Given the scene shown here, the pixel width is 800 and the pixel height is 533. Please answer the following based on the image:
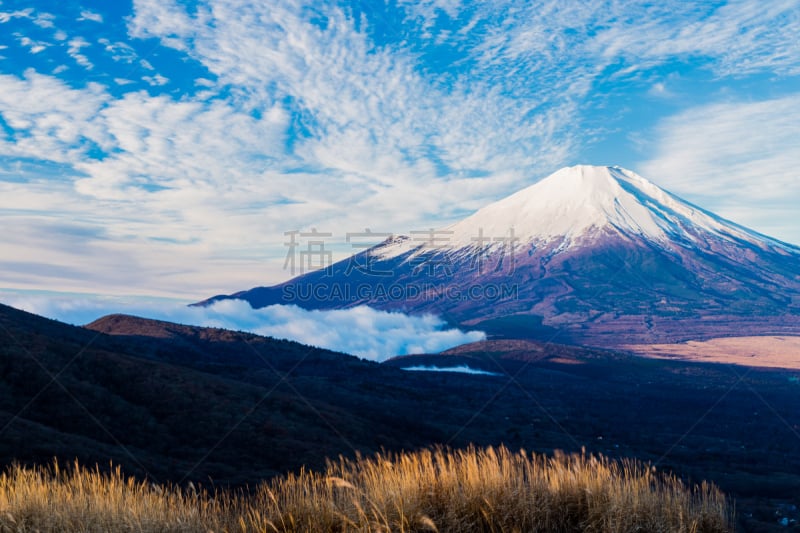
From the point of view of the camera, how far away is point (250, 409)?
3045 cm

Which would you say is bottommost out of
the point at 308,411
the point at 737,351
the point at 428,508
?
the point at 737,351

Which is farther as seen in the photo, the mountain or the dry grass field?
the dry grass field

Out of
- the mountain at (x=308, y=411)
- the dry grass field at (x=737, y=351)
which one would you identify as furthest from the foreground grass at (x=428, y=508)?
the dry grass field at (x=737, y=351)

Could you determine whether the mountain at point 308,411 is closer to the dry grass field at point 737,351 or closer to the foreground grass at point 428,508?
the foreground grass at point 428,508

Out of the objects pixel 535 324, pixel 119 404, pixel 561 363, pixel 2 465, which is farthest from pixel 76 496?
pixel 535 324

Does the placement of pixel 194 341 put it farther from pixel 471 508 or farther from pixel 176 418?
pixel 471 508

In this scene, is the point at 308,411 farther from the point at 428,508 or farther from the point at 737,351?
the point at 737,351

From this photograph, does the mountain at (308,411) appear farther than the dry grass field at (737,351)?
No

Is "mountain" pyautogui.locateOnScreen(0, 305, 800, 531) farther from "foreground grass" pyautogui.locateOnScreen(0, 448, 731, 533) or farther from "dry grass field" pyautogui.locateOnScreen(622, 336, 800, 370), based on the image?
"dry grass field" pyautogui.locateOnScreen(622, 336, 800, 370)

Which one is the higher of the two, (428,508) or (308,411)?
(428,508)

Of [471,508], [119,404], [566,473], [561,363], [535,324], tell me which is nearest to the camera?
[471,508]

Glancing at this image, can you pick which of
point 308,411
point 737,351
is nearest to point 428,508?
point 308,411

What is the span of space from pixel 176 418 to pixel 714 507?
2513 cm

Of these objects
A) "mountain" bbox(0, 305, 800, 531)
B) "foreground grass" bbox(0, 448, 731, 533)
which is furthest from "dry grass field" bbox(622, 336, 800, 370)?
"foreground grass" bbox(0, 448, 731, 533)
